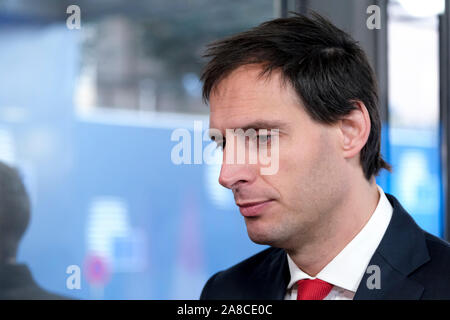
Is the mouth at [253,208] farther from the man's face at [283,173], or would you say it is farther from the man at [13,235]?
the man at [13,235]

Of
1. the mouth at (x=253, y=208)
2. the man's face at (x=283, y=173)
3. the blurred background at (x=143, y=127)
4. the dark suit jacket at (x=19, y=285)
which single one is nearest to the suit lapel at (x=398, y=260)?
the man's face at (x=283, y=173)

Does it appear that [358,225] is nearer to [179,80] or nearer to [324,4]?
[324,4]

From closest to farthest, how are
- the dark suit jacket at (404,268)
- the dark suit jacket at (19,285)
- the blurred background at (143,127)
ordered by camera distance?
the dark suit jacket at (404,268)
the dark suit jacket at (19,285)
the blurred background at (143,127)

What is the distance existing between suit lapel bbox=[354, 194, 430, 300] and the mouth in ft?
0.83

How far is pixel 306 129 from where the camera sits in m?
1.15

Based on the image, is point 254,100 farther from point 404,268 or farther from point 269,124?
point 404,268

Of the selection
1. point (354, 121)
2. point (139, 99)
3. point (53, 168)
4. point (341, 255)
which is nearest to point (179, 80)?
point (139, 99)

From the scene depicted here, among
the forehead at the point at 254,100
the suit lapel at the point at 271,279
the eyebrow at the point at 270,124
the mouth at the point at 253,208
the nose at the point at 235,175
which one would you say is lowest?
the suit lapel at the point at 271,279

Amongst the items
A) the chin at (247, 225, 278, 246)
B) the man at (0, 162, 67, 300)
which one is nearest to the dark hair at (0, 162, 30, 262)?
the man at (0, 162, 67, 300)

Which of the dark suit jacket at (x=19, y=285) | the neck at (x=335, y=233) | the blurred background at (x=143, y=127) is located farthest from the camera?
the blurred background at (x=143, y=127)

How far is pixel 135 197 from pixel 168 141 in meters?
0.25

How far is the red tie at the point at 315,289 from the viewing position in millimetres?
1152

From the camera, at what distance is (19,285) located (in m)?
1.53

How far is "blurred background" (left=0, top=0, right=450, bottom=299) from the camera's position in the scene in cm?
163
